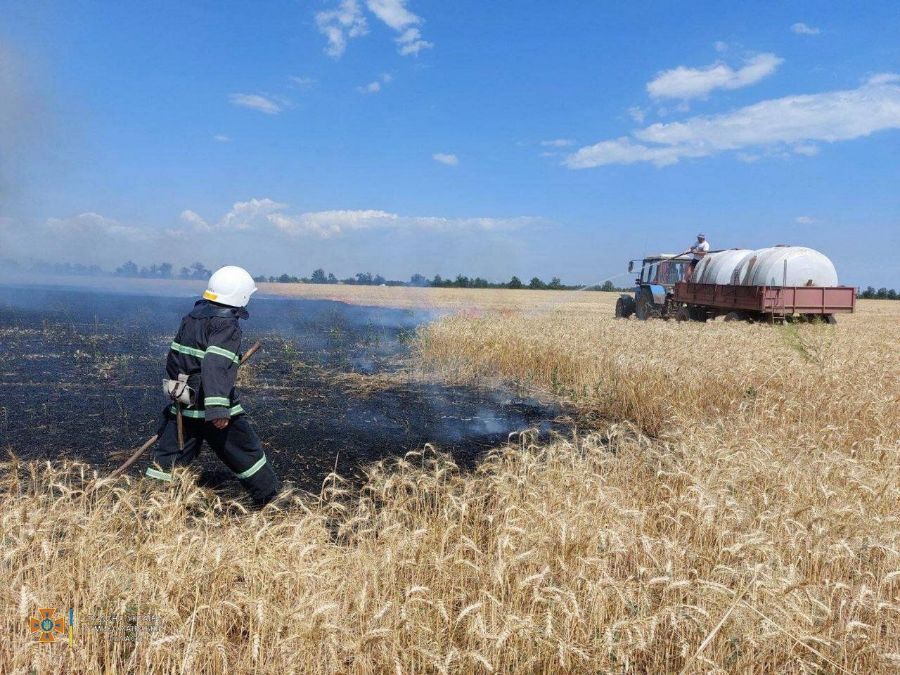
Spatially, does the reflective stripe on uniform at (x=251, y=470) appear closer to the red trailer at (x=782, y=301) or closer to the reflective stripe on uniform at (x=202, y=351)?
the reflective stripe on uniform at (x=202, y=351)

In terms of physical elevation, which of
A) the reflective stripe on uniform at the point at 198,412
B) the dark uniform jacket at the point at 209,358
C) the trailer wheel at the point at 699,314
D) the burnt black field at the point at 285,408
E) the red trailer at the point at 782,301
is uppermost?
the red trailer at the point at 782,301

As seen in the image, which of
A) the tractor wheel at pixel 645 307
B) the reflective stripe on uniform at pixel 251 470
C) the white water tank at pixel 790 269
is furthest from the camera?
the tractor wheel at pixel 645 307

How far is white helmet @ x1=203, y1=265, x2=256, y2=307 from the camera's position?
464 cm

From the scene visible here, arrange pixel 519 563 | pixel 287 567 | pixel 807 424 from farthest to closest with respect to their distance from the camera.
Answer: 1. pixel 807 424
2. pixel 519 563
3. pixel 287 567

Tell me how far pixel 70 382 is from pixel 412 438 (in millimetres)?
7449

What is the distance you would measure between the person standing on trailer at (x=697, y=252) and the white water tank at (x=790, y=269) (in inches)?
115

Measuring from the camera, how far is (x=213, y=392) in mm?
4352

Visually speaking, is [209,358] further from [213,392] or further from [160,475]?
[160,475]

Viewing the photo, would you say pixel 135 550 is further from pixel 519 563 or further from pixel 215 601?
pixel 519 563

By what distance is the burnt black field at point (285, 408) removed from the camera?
6691 mm

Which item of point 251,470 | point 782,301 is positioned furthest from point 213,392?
point 782,301

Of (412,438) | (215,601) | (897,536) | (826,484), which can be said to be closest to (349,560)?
(215,601)

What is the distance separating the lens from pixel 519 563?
3111 millimetres

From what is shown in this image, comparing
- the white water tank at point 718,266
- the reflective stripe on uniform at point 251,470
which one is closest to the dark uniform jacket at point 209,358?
the reflective stripe on uniform at point 251,470
